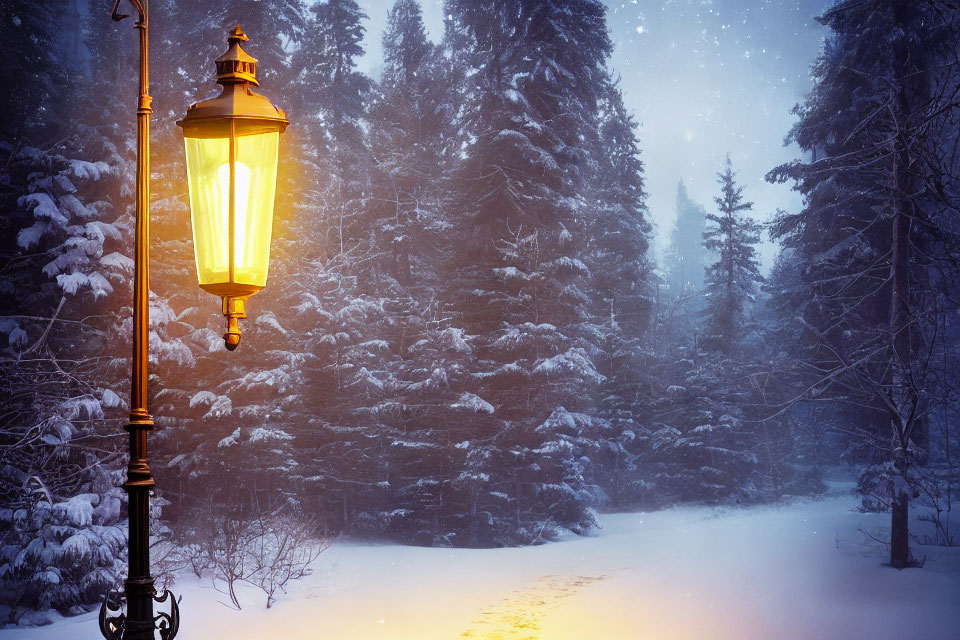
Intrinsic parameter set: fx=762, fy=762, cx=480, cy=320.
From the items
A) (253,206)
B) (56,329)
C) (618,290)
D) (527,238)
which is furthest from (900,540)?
(56,329)

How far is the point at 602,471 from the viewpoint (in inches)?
1113

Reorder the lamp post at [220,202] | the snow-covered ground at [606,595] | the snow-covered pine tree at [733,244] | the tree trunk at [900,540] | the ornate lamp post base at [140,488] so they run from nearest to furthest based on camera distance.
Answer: the ornate lamp post base at [140,488]
the lamp post at [220,202]
the snow-covered ground at [606,595]
the tree trunk at [900,540]
the snow-covered pine tree at [733,244]

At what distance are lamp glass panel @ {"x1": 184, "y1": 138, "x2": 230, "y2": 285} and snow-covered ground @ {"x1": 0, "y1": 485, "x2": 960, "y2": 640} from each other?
842cm

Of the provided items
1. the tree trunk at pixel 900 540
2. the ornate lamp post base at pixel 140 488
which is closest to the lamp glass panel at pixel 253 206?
the ornate lamp post base at pixel 140 488

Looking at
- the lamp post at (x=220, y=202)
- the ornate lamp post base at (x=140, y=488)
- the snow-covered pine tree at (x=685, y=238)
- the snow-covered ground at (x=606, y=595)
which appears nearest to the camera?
the ornate lamp post base at (x=140, y=488)

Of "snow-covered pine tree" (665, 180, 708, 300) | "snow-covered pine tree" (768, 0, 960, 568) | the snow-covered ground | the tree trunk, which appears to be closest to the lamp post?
the snow-covered ground

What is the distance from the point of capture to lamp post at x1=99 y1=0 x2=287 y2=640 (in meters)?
4.04

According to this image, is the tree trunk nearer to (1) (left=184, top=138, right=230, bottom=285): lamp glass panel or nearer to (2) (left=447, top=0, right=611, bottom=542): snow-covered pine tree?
(2) (left=447, top=0, right=611, bottom=542): snow-covered pine tree

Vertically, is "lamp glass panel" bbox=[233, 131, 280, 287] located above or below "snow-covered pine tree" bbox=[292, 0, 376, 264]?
below

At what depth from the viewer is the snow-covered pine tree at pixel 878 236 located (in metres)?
14.7

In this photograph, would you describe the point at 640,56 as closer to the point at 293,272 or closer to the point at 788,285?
the point at 788,285

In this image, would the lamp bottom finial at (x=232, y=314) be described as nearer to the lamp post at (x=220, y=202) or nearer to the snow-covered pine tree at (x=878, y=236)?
the lamp post at (x=220, y=202)

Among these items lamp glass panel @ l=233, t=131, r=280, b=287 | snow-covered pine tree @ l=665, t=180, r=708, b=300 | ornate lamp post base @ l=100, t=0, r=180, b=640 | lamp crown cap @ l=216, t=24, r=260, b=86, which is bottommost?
Answer: ornate lamp post base @ l=100, t=0, r=180, b=640

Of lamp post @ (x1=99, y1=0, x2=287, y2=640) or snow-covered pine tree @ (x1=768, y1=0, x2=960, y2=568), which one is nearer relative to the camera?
lamp post @ (x1=99, y1=0, x2=287, y2=640)
